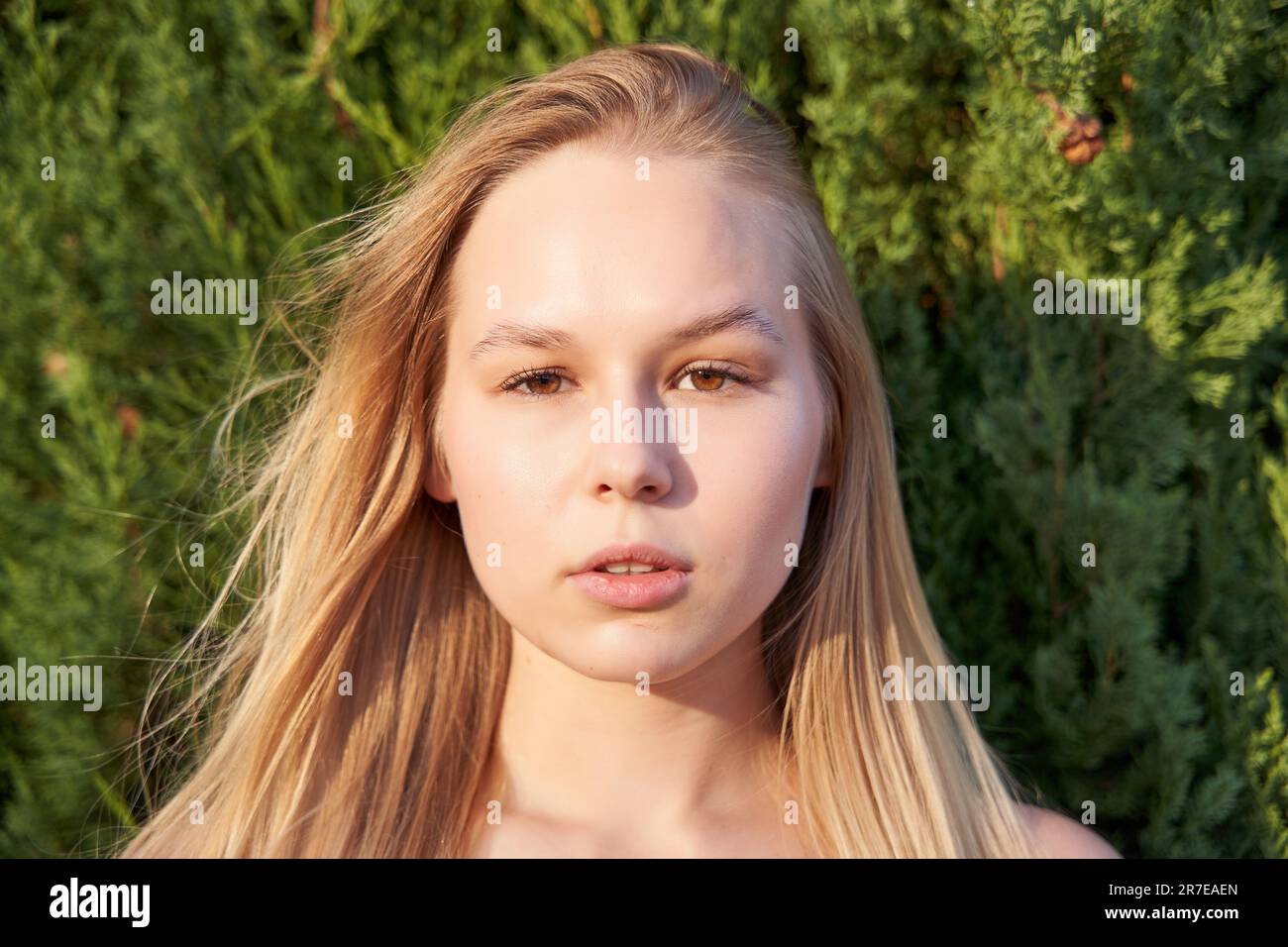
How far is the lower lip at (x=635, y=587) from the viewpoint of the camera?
6.75 feet

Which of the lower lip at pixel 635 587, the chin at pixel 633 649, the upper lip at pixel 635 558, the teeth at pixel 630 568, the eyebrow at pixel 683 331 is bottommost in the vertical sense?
the chin at pixel 633 649

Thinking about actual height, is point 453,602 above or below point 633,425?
below

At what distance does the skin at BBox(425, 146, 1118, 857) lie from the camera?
2.06 m

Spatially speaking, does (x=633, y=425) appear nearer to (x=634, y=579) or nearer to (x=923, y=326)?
(x=634, y=579)

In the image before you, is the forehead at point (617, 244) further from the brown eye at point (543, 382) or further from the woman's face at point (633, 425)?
the brown eye at point (543, 382)

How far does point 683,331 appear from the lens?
2066mm

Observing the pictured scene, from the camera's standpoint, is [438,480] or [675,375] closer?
[675,375]

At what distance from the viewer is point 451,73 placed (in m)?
3.06

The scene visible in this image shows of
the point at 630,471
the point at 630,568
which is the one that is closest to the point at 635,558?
the point at 630,568

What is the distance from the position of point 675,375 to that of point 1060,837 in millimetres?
1298

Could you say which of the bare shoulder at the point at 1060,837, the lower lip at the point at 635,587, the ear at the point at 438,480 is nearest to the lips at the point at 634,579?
the lower lip at the point at 635,587

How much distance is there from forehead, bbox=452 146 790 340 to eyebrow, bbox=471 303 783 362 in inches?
0.9

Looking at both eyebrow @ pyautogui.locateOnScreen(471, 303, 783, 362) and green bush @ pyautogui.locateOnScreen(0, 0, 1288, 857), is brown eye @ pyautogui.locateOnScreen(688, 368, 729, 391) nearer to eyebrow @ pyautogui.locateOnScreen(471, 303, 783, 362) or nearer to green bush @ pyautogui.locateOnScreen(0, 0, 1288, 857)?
eyebrow @ pyautogui.locateOnScreen(471, 303, 783, 362)

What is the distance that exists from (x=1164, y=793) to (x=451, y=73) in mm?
2388
